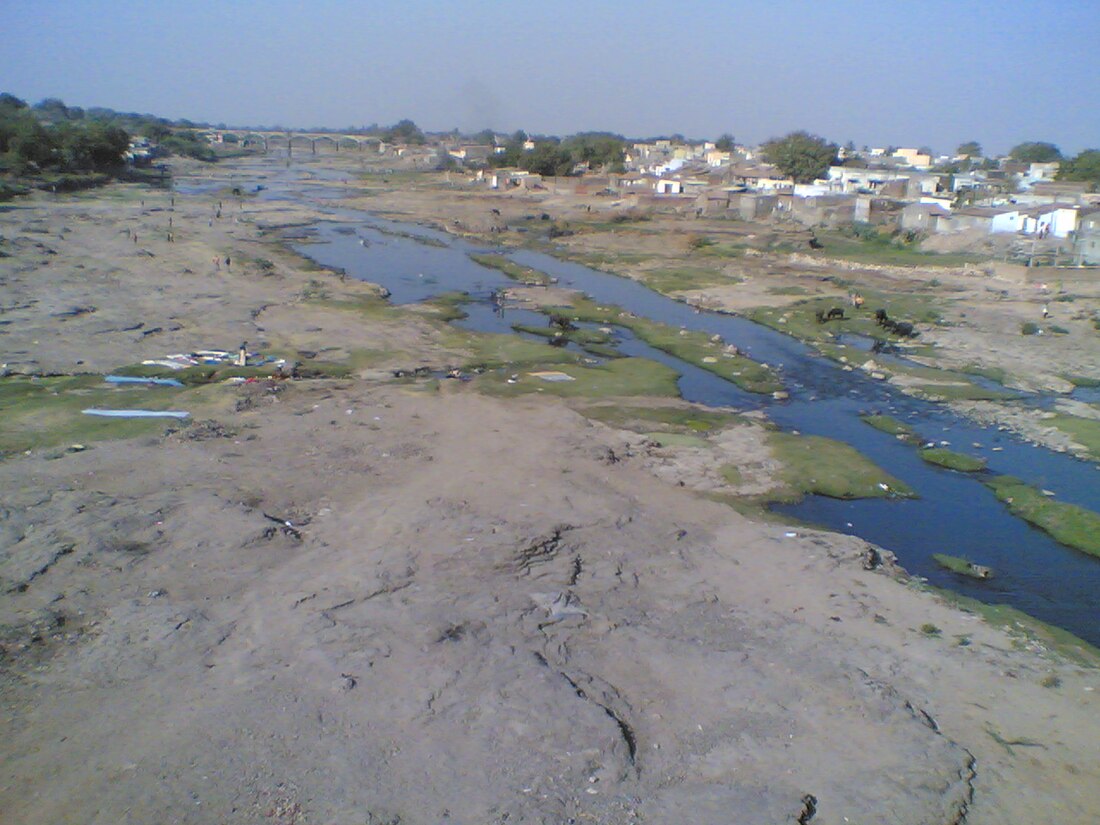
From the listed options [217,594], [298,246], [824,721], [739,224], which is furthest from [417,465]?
[739,224]

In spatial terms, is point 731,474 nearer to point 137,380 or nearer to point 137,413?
point 137,413

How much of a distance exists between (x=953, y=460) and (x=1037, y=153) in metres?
82.7

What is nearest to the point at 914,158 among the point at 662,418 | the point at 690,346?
the point at 690,346

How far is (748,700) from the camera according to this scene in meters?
8.60

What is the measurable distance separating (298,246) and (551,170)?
37654 mm

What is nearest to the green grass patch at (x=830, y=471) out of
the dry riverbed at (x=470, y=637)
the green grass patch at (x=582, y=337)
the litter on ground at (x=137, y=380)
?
the dry riverbed at (x=470, y=637)

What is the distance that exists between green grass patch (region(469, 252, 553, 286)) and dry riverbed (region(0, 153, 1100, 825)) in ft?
58.4

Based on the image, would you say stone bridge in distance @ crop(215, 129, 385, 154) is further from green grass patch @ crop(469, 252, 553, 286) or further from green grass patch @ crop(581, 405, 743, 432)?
green grass patch @ crop(581, 405, 743, 432)

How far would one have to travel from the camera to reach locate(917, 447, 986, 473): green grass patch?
1594 centimetres

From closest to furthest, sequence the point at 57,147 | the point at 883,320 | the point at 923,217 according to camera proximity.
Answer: the point at 883,320 < the point at 923,217 < the point at 57,147

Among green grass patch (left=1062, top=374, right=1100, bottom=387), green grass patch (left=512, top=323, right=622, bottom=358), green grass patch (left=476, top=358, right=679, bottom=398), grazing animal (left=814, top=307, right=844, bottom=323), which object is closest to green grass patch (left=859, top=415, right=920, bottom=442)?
green grass patch (left=476, top=358, right=679, bottom=398)

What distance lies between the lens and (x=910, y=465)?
53.3ft

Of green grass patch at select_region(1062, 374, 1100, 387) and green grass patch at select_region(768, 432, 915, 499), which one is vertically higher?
green grass patch at select_region(1062, 374, 1100, 387)

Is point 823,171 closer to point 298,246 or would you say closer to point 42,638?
point 298,246
